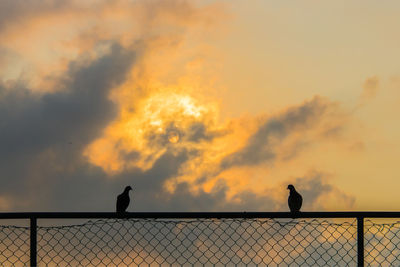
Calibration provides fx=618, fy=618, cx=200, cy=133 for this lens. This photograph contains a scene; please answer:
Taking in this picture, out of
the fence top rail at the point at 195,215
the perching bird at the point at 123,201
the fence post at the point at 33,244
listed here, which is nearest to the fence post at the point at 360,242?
the fence top rail at the point at 195,215

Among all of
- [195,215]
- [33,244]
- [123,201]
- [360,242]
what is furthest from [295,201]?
[33,244]

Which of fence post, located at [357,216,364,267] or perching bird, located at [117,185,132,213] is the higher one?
perching bird, located at [117,185,132,213]

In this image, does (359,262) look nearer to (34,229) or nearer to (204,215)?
(204,215)

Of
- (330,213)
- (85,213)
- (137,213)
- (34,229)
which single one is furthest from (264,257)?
(34,229)

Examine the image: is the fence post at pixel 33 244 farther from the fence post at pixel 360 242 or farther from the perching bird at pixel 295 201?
the perching bird at pixel 295 201

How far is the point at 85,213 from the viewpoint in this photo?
5.71 metres

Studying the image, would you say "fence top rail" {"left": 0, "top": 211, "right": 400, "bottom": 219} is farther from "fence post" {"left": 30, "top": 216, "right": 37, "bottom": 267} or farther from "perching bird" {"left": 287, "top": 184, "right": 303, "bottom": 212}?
"perching bird" {"left": 287, "top": 184, "right": 303, "bottom": 212}

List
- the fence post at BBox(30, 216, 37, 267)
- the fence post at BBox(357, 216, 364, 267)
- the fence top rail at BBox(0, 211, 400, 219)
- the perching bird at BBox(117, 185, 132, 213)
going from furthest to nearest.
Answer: the perching bird at BBox(117, 185, 132, 213) < the fence post at BBox(357, 216, 364, 267) < the fence post at BBox(30, 216, 37, 267) < the fence top rail at BBox(0, 211, 400, 219)

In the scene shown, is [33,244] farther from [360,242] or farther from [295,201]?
[295,201]

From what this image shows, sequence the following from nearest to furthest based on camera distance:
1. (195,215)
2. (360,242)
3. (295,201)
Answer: (195,215), (360,242), (295,201)

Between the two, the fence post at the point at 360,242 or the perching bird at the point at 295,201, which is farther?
the perching bird at the point at 295,201

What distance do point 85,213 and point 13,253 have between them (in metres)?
0.75

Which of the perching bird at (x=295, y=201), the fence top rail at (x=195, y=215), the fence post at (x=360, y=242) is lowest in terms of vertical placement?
the fence post at (x=360, y=242)

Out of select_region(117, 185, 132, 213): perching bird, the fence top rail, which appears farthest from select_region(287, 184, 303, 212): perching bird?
the fence top rail
